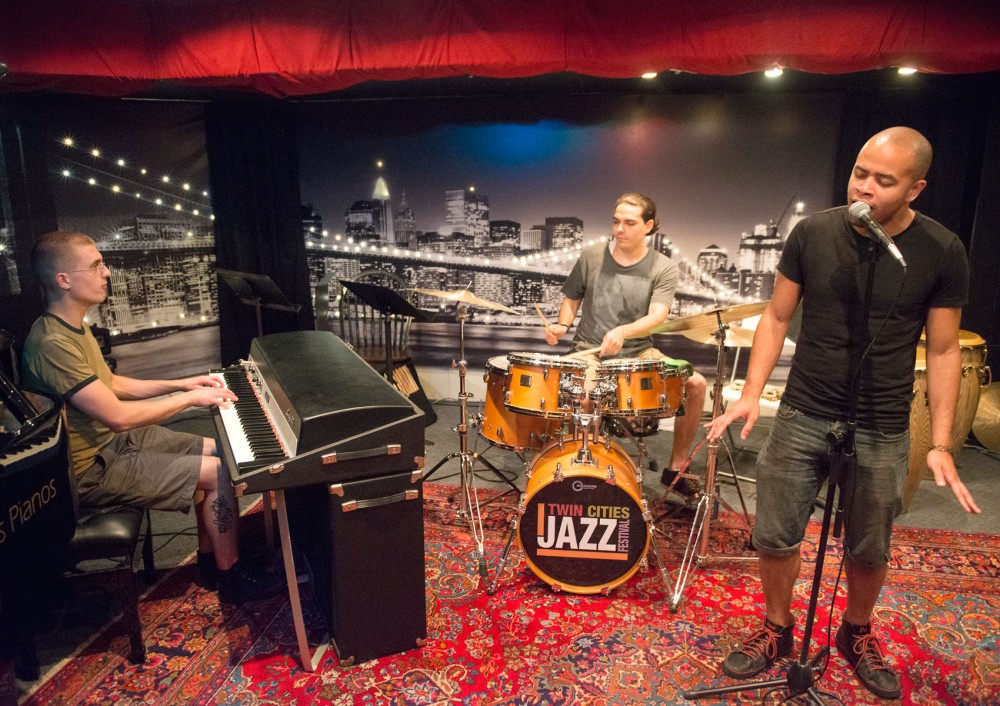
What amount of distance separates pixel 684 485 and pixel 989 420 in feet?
8.02

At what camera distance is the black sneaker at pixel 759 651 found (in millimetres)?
2312

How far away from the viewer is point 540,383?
2871mm

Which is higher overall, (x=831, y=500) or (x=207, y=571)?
Result: (x=831, y=500)

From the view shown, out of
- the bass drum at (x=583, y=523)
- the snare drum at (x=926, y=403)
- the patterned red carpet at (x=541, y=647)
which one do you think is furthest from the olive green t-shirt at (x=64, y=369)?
the snare drum at (x=926, y=403)

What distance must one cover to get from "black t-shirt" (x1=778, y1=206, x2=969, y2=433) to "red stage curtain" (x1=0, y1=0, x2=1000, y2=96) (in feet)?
6.48

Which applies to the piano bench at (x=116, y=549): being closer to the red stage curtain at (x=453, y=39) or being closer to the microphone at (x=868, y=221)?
the microphone at (x=868, y=221)

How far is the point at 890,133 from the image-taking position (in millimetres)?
1762

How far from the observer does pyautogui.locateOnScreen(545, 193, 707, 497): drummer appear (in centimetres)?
361

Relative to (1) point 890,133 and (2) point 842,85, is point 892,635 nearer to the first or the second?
(1) point 890,133

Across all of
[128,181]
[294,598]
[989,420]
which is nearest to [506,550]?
[294,598]

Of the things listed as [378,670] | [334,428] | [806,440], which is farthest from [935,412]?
[378,670]

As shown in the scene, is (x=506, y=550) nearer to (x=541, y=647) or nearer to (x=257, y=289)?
(x=541, y=647)

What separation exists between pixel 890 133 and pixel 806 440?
0.96m

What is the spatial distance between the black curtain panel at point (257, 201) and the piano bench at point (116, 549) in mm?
3043
